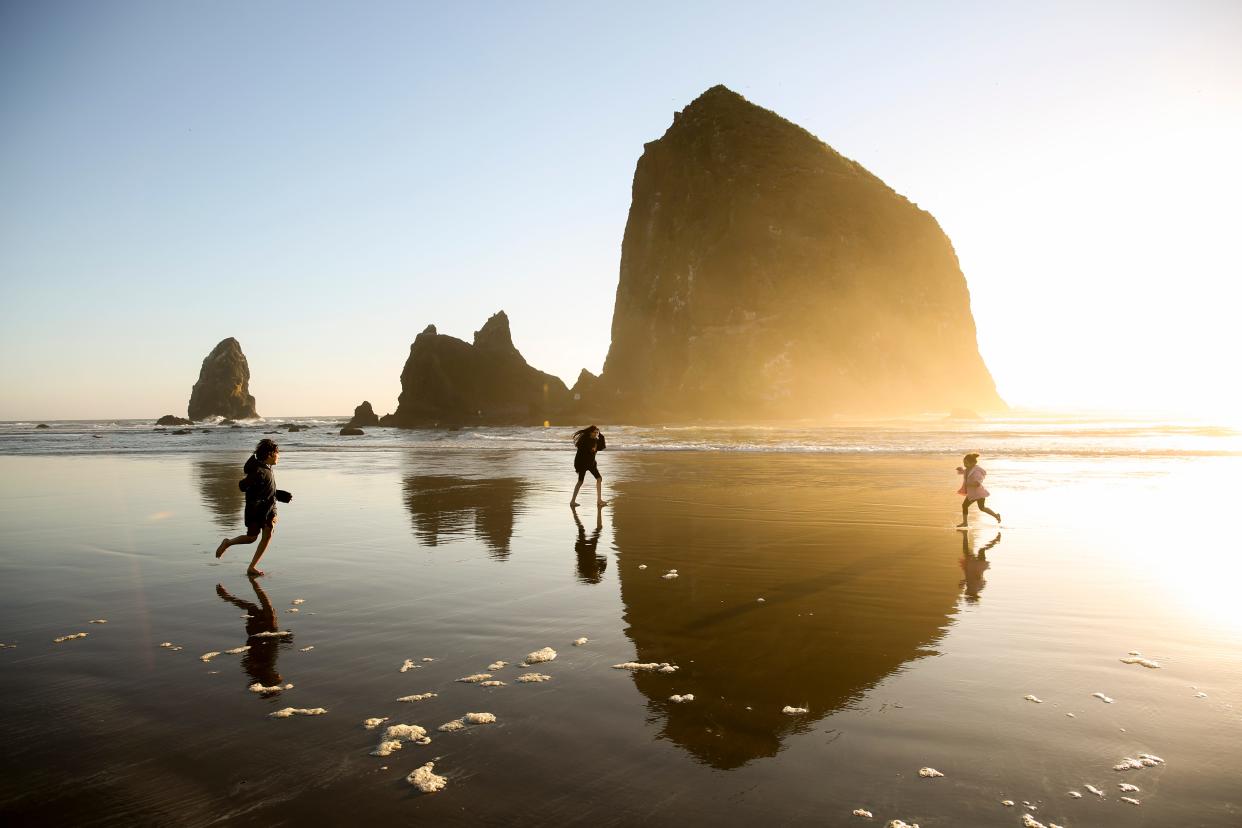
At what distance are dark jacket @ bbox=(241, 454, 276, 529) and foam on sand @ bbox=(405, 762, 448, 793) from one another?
7177mm

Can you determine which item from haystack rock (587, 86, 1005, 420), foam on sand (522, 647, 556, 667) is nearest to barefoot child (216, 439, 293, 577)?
foam on sand (522, 647, 556, 667)

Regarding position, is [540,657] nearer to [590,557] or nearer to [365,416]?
[590,557]

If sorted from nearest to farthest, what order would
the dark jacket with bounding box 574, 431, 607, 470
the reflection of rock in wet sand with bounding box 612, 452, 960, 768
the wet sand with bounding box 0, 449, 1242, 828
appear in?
the wet sand with bounding box 0, 449, 1242, 828 < the reflection of rock in wet sand with bounding box 612, 452, 960, 768 < the dark jacket with bounding box 574, 431, 607, 470

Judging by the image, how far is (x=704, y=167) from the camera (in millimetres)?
112688

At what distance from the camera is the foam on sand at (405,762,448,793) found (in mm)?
3723

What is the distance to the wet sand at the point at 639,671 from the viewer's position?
368 cm

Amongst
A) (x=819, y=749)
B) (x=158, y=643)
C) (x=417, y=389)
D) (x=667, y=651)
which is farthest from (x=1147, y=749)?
(x=417, y=389)

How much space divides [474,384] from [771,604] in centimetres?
11598

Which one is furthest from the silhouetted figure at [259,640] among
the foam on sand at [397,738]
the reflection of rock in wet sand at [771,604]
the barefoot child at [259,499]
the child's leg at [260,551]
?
the reflection of rock in wet sand at [771,604]

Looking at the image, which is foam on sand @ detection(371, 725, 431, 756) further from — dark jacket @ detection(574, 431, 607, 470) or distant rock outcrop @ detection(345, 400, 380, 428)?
distant rock outcrop @ detection(345, 400, 380, 428)

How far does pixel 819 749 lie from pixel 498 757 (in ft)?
6.54

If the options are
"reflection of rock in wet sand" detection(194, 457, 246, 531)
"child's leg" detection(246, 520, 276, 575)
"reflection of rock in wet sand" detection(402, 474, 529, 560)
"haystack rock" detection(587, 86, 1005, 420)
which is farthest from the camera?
"haystack rock" detection(587, 86, 1005, 420)

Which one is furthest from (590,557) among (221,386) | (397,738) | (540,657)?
(221,386)

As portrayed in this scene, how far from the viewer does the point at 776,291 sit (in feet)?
336
